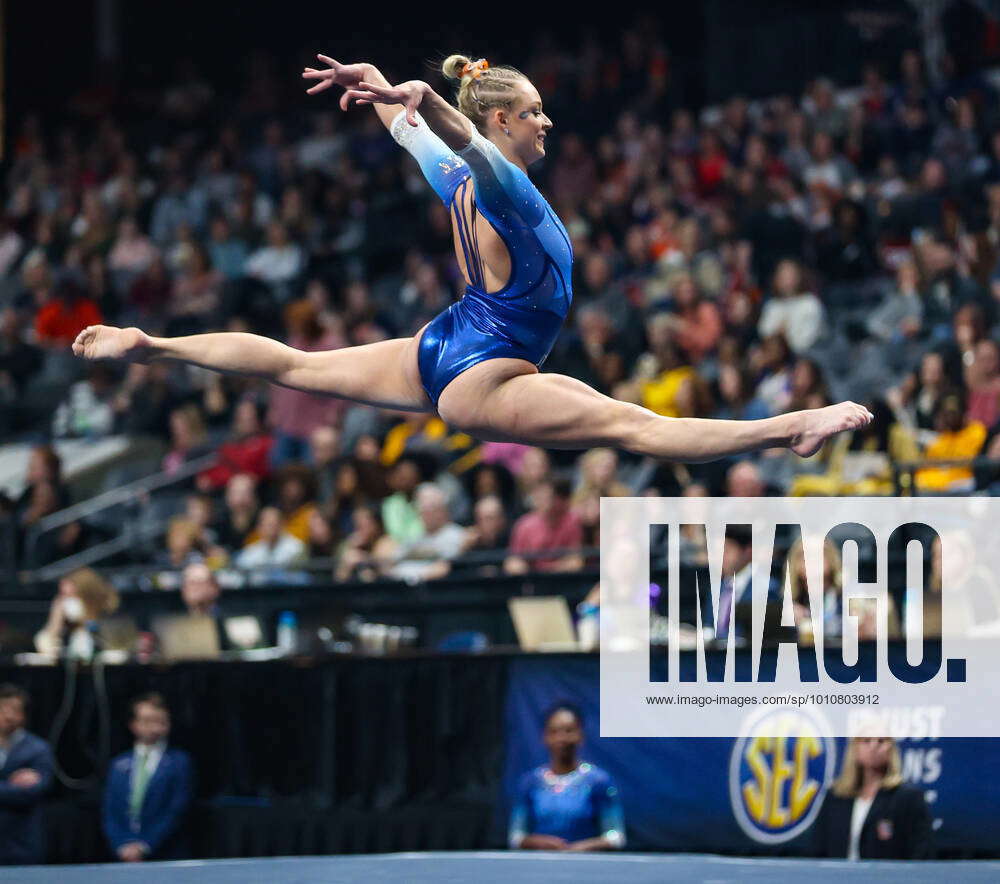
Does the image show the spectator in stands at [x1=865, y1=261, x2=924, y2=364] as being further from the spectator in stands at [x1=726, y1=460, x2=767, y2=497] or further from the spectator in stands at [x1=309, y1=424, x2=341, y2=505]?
the spectator in stands at [x1=309, y1=424, x2=341, y2=505]

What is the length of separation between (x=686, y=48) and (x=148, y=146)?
5347 millimetres

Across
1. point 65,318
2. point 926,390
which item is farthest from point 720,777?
point 65,318

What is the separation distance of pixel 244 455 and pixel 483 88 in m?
7.02

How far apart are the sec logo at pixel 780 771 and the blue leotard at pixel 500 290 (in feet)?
8.98

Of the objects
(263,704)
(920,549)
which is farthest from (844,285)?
(263,704)

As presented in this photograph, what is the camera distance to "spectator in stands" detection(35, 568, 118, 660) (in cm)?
866

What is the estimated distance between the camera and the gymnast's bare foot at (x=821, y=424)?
4461mm

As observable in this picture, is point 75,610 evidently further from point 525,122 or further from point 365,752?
point 525,122

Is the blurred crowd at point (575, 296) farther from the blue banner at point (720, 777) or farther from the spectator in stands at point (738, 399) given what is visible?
the blue banner at point (720, 777)

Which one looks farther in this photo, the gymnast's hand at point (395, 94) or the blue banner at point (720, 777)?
the blue banner at point (720, 777)

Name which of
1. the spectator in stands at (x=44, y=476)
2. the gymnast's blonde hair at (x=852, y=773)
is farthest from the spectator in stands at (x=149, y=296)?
the gymnast's blonde hair at (x=852, y=773)

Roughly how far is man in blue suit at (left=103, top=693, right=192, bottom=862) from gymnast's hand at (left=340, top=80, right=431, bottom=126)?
4.36 m

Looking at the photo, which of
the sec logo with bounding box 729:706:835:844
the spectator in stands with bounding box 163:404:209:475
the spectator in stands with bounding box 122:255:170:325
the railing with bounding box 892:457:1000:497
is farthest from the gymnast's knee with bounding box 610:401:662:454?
the spectator in stands with bounding box 122:255:170:325

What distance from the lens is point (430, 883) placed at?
194 inches
